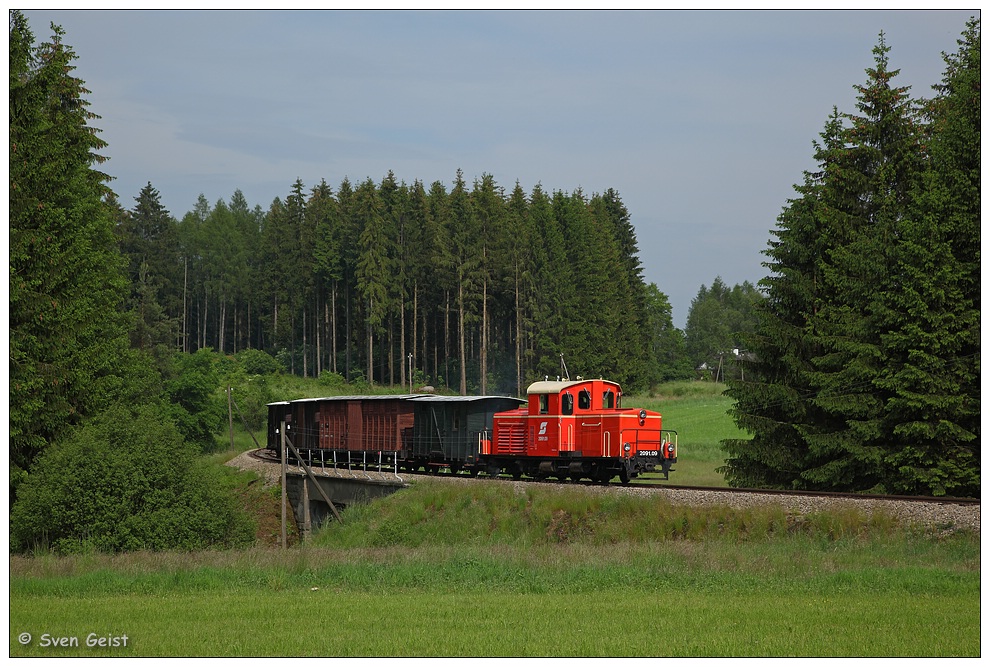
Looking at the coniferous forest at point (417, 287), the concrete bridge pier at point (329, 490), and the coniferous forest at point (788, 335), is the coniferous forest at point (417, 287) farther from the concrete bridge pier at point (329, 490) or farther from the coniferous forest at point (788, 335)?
the coniferous forest at point (788, 335)

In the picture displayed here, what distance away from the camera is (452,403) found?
34969 millimetres

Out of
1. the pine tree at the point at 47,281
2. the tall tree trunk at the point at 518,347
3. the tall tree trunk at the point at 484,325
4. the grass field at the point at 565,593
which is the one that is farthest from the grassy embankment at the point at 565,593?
the tall tree trunk at the point at 518,347

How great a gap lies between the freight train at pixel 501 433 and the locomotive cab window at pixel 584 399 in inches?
1.3

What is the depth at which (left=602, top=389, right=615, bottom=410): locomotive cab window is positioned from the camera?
98.1 ft

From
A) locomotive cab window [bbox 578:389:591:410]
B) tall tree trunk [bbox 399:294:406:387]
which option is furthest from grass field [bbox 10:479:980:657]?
tall tree trunk [bbox 399:294:406:387]

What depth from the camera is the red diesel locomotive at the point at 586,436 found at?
28359mm

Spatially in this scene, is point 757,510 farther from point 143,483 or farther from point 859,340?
point 143,483

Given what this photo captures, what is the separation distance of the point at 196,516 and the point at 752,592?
16.9 m

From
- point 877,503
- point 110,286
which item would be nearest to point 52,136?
point 110,286

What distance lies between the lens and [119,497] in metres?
25.8

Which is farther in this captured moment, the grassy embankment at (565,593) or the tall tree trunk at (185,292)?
the tall tree trunk at (185,292)

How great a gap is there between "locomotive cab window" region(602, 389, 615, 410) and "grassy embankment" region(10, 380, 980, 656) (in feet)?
14.3

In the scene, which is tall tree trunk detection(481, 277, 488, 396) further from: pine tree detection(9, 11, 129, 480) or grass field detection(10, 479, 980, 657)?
grass field detection(10, 479, 980, 657)

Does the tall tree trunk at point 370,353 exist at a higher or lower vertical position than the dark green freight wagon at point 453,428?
higher
